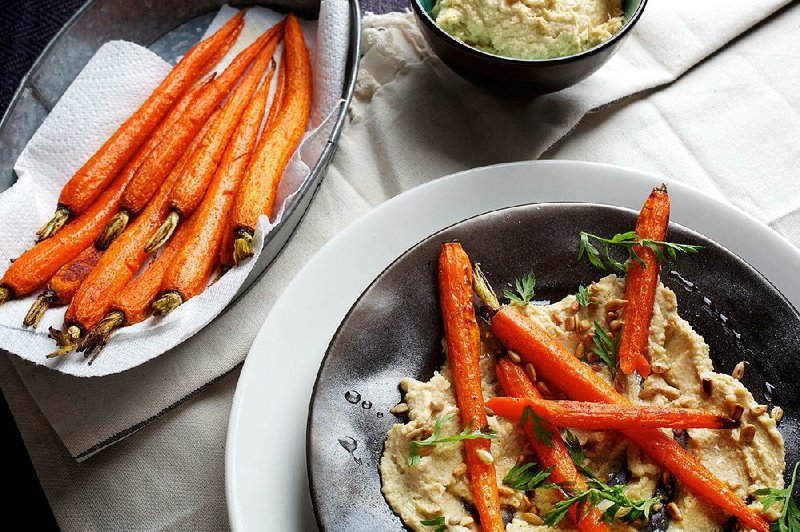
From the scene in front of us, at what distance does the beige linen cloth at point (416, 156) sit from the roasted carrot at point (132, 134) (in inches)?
16.2

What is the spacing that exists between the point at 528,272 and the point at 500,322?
17 cm

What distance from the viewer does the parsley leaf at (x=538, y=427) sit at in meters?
1.50

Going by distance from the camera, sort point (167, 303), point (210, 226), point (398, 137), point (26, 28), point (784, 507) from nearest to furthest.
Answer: point (784, 507) < point (167, 303) < point (210, 226) < point (398, 137) < point (26, 28)

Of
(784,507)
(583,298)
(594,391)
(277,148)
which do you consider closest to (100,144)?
(277,148)

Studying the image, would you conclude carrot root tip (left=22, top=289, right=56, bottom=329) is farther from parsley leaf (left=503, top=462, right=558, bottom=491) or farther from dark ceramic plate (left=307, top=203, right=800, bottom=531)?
parsley leaf (left=503, top=462, right=558, bottom=491)

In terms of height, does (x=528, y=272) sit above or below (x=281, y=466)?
above

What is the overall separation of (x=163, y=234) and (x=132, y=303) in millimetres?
208

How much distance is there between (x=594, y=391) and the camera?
5.08ft

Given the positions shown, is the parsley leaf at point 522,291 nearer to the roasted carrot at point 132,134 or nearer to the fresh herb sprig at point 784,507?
the fresh herb sprig at point 784,507

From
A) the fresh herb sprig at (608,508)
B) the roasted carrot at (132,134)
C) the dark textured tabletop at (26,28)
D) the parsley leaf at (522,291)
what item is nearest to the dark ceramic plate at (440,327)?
the parsley leaf at (522,291)

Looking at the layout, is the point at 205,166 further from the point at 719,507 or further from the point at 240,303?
the point at 719,507

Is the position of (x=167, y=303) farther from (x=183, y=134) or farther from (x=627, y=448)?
(x=627, y=448)

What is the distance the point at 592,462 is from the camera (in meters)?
1.57

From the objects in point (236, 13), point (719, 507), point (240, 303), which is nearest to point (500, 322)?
point (719, 507)
